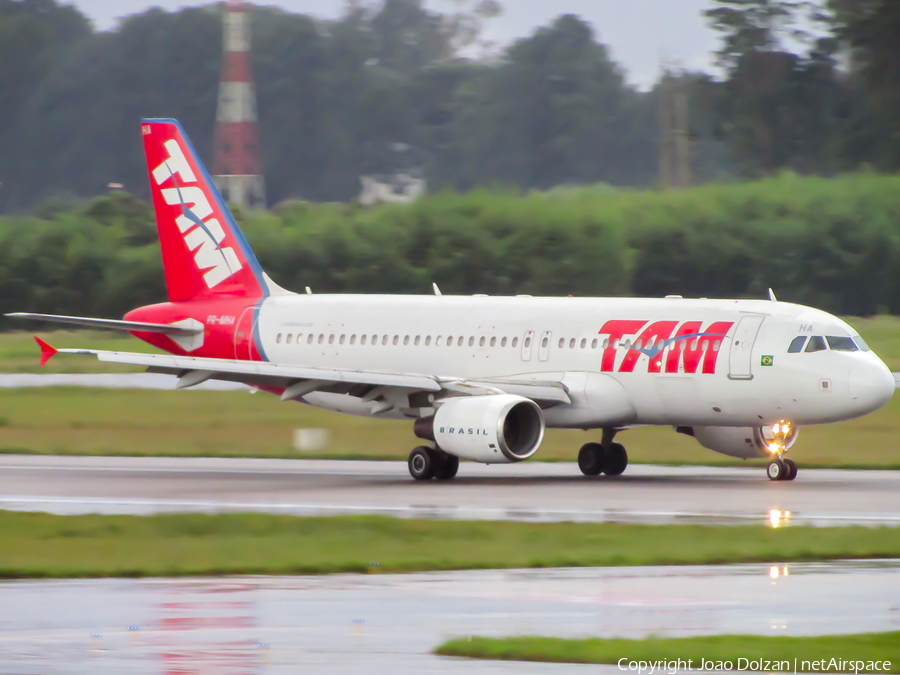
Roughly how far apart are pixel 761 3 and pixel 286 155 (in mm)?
41283

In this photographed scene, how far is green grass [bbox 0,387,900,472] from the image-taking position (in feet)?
121

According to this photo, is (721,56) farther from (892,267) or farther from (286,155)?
(286,155)

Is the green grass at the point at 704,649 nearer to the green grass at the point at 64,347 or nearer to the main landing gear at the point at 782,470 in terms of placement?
the main landing gear at the point at 782,470

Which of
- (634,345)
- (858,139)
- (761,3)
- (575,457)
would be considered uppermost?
(761,3)

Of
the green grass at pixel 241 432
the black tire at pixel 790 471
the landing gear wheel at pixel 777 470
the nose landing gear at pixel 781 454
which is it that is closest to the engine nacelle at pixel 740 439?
the nose landing gear at pixel 781 454

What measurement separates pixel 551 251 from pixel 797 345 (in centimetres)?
3635

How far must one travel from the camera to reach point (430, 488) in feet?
96.1

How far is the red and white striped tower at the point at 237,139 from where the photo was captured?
110 metres

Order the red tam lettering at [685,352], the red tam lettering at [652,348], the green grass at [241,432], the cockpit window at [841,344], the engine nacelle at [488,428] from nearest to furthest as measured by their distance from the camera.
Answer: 1. the engine nacelle at [488,428]
2. the cockpit window at [841,344]
3. the red tam lettering at [685,352]
4. the red tam lettering at [652,348]
5. the green grass at [241,432]

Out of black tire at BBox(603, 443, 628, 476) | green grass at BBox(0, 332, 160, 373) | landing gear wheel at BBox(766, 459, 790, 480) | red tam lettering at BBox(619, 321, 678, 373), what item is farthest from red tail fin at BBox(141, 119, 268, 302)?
green grass at BBox(0, 332, 160, 373)

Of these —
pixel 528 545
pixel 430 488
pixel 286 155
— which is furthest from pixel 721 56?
pixel 528 545

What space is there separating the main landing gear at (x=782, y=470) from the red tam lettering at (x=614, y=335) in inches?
127

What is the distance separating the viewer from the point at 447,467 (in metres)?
31.3

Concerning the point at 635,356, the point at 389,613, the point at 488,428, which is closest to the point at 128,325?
the point at 488,428
